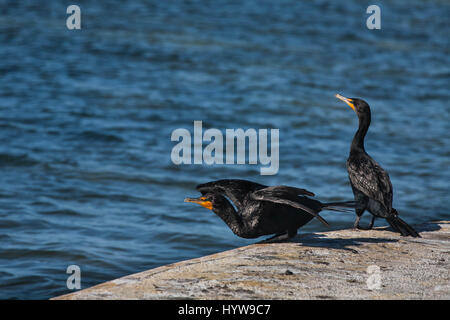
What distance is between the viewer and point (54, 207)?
871cm

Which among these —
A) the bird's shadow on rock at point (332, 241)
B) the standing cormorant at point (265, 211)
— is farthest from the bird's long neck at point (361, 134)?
the standing cormorant at point (265, 211)

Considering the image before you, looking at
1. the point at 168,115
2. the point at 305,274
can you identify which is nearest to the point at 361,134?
the point at 305,274

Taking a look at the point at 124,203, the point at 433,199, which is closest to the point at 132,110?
the point at 124,203

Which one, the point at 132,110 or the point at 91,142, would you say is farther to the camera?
the point at 132,110

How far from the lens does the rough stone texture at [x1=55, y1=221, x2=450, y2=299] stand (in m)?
4.34

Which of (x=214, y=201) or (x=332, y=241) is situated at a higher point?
(x=214, y=201)

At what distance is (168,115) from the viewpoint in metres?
13.3

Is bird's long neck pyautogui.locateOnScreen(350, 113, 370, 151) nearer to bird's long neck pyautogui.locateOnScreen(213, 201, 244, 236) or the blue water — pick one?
bird's long neck pyautogui.locateOnScreen(213, 201, 244, 236)

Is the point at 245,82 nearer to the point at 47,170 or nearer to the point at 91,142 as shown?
the point at 91,142

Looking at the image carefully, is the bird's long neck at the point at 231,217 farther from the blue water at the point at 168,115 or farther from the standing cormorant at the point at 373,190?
the blue water at the point at 168,115

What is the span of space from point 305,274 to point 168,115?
348 inches

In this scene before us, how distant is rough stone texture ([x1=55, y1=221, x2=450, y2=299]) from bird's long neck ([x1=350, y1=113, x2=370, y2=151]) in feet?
3.67

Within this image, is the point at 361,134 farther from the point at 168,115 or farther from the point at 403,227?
the point at 168,115

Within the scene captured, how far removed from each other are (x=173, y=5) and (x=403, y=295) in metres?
20.8
